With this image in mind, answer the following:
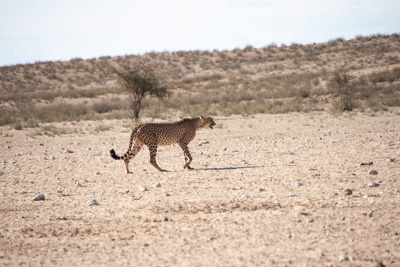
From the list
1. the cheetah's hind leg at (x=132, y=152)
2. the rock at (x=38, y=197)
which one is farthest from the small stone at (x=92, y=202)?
the cheetah's hind leg at (x=132, y=152)

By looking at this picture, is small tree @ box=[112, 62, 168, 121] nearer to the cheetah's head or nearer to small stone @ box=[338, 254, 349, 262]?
the cheetah's head

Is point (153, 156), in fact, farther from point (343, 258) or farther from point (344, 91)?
point (344, 91)

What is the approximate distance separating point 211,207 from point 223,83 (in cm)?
3075

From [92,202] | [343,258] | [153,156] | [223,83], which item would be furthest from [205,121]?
[223,83]

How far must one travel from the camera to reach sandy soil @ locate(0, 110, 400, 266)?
508 cm

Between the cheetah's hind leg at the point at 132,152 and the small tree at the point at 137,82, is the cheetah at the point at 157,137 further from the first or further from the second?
the small tree at the point at 137,82

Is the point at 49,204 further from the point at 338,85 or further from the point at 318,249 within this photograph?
the point at 338,85

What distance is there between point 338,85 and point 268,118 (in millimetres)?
5263

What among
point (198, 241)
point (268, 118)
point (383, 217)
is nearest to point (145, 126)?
point (198, 241)

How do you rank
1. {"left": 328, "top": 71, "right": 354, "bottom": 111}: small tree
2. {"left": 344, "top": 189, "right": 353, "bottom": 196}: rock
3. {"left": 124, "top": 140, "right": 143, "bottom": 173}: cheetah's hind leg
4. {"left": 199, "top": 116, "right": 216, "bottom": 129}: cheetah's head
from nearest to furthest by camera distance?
{"left": 344, "top": 189, "right": 353, "bottom": 196}: rock
{"left": 124, "top": 140, "right": 143, "bottom": 173}: cheetah's hind leg
{"left": 199, "top": 116, "right": 216, "bottom": 129}: cheetah's head
{"left": 328, "top": 71, "right": 354, "bottom": 111}: small tree

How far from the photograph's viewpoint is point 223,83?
37.1m

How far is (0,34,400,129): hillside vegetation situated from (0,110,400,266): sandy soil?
1121cm

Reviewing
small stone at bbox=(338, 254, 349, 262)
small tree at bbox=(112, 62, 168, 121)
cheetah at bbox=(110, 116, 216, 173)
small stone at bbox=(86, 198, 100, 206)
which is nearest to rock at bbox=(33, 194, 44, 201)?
small stone at bbox=(86, 198, 100, 206)

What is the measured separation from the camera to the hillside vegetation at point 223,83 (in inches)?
972
